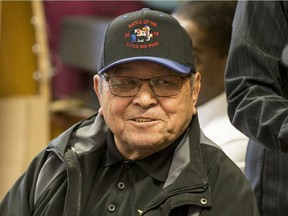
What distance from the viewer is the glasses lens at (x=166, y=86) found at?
1.87 meters

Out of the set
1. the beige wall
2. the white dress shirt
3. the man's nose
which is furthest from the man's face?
the beige wall

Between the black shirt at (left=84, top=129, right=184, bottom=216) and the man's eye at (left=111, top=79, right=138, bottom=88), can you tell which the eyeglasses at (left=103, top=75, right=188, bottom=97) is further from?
the black shirt at (left=84, top=129, right=184, bottom=216)

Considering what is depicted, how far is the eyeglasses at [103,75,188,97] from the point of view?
73.5 inches

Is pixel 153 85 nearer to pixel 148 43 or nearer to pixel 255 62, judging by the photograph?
pixel 148 43

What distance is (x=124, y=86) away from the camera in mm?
1893

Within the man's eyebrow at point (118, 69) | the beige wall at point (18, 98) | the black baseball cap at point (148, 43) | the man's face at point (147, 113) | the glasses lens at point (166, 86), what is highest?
the black baseball cap at point (148, 43)

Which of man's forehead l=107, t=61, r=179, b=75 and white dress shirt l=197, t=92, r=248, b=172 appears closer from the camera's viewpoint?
man's forehead l=107, t=61, r=179, b=75

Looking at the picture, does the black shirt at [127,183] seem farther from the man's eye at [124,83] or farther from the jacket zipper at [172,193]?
the man's eye at [124,83]

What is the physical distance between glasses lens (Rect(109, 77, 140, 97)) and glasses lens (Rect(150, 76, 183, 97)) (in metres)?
0.05

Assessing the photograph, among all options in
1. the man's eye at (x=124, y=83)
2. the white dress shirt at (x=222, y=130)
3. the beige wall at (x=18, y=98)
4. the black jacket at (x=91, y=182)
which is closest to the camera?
the black jacket at (x=91, y=182)

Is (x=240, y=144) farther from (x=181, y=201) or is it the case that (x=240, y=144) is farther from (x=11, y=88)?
(x=11, y=88)

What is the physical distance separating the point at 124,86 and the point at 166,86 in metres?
0.11

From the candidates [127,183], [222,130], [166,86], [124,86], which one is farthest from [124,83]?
[222,130]

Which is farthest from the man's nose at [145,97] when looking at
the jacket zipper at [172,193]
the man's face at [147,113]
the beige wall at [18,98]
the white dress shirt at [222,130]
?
the beige wall at [18,98]
